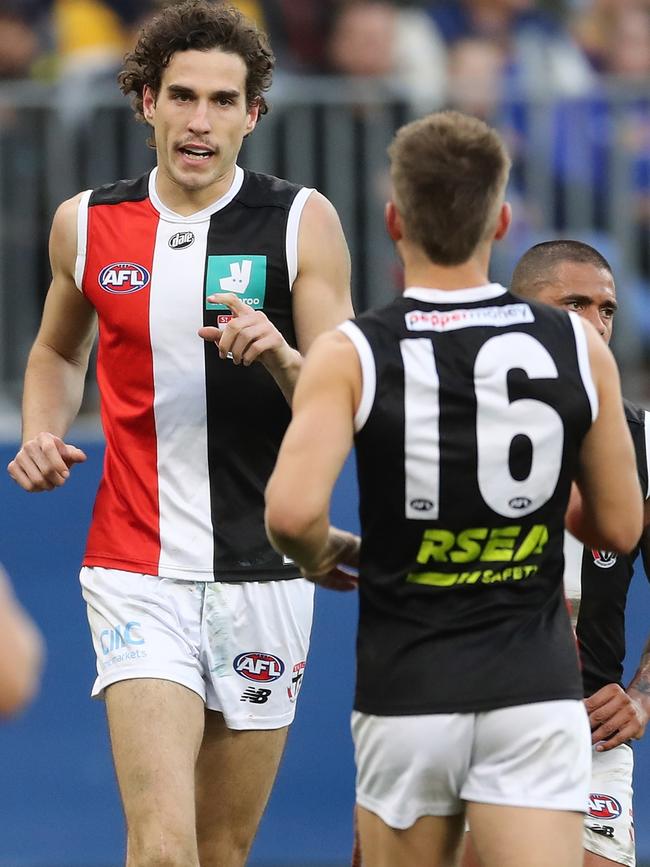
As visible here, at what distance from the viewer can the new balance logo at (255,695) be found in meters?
4.81

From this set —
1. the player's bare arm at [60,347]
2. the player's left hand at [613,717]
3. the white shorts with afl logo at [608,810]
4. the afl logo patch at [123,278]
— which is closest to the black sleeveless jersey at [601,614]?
the player's left hand at [613,717]

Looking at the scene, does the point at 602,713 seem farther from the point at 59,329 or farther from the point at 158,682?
the point at 59,329

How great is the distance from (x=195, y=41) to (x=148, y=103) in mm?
239

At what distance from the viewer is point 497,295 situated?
363 centimetres

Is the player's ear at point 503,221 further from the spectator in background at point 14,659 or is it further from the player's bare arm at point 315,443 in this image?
the spectator in background at point 14,659

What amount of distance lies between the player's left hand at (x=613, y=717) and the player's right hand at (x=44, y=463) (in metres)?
1.57

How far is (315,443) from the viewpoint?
342cm

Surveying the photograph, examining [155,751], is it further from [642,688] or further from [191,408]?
[642,688]

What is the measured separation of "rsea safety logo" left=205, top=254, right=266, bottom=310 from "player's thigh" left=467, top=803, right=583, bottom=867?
6.08 ft

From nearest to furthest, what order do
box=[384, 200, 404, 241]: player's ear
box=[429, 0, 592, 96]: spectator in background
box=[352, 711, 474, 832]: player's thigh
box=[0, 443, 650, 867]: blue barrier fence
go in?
box=[352, 711, 474, 832]: player's thigh → box=[384, 200, 404, 241]: player's ear → box=[0, 443, 650, 867]: blue barrier fence → box=[429, 0, 592, 96]: spectator in background

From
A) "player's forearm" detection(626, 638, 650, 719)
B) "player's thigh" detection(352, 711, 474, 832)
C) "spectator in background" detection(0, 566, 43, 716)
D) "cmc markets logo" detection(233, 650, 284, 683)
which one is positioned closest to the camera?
"spectator in background" detection(0, 566, 43, 716)

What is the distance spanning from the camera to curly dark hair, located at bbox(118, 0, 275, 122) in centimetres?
493

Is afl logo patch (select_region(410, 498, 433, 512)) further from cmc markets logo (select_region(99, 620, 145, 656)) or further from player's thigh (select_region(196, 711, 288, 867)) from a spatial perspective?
player's thigh (select_region(196, 711, 288, 867))

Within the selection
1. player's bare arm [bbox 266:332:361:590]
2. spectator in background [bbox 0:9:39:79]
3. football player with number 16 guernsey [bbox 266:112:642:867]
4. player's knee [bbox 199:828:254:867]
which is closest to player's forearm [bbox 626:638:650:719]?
football player with number 16 guernsey [bbox 266:112:642:867]
